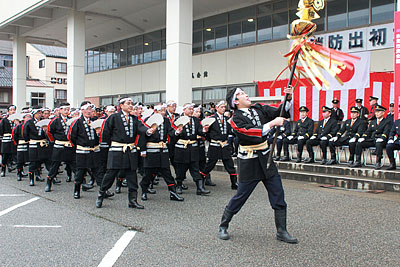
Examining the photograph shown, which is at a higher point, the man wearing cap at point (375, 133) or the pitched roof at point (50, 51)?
the pitched roof at point (50, 51)

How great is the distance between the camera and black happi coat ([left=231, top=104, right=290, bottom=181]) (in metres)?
4.60

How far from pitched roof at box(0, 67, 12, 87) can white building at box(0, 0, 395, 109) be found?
1994cm

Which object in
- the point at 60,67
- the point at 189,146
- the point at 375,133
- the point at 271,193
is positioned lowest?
the point at 271,193

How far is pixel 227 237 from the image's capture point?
4.71 m

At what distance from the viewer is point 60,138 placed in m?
→ 8.52

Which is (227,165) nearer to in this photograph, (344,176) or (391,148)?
(344,176)

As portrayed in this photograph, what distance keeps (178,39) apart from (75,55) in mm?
7956

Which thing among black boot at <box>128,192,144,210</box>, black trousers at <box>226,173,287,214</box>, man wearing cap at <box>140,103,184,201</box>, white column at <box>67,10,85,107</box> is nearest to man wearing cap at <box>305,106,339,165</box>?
man wearing cap at <box>140,103,184,201</box>

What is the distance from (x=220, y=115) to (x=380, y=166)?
13.7ft

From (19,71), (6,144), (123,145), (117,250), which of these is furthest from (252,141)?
(19,71)

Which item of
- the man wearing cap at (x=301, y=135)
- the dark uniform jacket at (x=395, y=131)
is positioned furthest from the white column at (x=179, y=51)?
the dark uniform jacket at (x=395, y=131)

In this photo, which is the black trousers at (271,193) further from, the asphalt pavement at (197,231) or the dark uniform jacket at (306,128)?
the dark uniform jacket at (306,128)

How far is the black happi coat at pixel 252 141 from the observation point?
15.1 ft

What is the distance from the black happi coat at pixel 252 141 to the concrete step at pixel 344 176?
4442 millimetres
